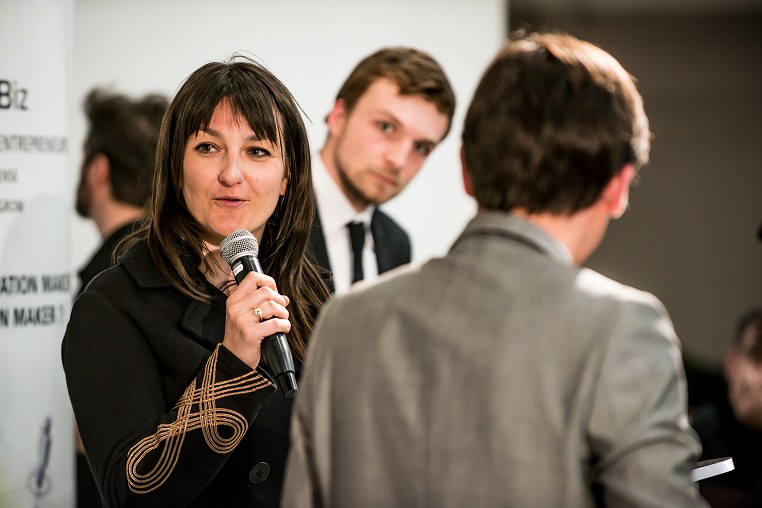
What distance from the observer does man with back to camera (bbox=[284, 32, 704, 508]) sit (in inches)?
51.7

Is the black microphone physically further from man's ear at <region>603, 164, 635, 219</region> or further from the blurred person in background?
the blurred person in background

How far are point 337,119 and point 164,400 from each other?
2082mm

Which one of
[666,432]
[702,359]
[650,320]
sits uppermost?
[650,320]

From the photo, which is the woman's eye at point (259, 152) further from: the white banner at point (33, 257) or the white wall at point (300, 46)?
the white wall at point (300, 46)

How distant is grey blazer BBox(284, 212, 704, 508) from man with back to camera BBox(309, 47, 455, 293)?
218 centimetres

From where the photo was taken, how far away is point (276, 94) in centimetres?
220

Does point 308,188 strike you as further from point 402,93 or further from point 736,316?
point 736,316

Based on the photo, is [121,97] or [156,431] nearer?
[156,431]

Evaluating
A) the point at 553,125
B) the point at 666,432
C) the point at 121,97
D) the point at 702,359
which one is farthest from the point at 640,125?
the point at 702,359

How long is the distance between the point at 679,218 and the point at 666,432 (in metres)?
8.00

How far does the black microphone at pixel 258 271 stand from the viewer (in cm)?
185

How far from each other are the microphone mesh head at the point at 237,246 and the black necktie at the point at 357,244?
1572mm

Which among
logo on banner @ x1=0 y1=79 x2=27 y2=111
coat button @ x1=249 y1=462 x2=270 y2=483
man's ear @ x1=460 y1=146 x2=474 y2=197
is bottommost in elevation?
coat button @ x1=249 y1=462 x2=270 y2=483

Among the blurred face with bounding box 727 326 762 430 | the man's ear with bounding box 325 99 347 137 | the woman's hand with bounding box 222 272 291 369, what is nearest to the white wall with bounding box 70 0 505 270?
the man's ear with bounding box 325 99 347 137
